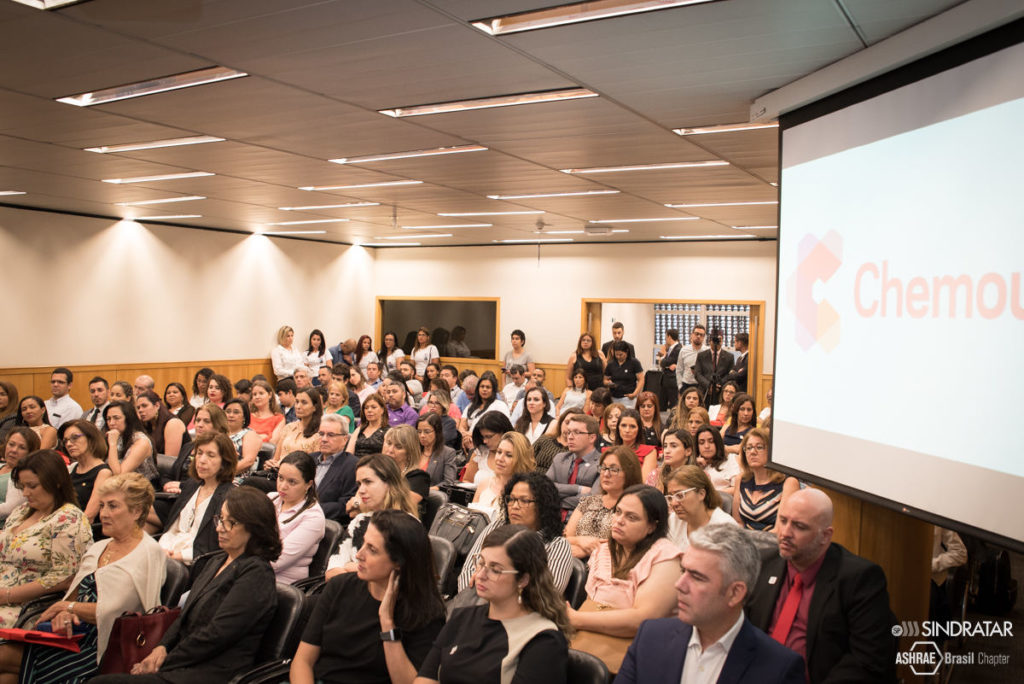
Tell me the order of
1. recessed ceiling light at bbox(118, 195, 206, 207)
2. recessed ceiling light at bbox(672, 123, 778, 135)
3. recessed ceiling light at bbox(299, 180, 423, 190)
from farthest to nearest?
recessed ceiling light at bbox(118, 195, 206, 207) < recessed ceiling light at bbox(299, 180, 423, 190) < recessed ceiling light at bbox(672, 123, 778, 135)

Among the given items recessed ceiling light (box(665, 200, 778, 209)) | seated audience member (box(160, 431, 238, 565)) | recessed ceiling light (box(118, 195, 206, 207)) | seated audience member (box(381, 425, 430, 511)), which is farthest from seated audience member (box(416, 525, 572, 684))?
recessed ceiling light (box(118, 195, 206, 207))

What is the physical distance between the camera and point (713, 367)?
12.1 meters

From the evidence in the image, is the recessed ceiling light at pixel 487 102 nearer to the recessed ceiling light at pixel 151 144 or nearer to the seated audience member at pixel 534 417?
the recessed ceiling light at pixel 151 144

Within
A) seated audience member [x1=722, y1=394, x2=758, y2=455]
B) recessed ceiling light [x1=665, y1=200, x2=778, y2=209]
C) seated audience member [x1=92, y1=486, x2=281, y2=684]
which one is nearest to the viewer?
seated audience member [x1=92, y1=486, x2=281, y2=684]

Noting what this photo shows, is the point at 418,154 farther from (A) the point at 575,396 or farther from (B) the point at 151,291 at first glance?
(B) the point at 151,291

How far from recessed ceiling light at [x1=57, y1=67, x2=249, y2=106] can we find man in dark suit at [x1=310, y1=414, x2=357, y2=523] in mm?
2330

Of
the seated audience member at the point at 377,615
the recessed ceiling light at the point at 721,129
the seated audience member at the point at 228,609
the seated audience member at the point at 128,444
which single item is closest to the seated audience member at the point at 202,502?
the seated audience member at the point at 228,609

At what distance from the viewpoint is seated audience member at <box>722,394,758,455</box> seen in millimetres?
6738

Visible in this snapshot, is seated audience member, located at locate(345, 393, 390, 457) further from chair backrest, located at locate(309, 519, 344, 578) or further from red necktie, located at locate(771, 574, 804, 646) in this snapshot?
red necktie, located at locate(771, 574, 804, 646)

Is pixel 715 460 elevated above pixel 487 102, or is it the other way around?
pixel 487 102

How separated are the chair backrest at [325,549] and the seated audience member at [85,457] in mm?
1923

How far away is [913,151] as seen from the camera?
318 centimetres

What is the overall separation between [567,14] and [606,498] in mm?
2620

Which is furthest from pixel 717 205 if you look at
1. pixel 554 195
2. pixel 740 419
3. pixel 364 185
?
pixel 364 185
